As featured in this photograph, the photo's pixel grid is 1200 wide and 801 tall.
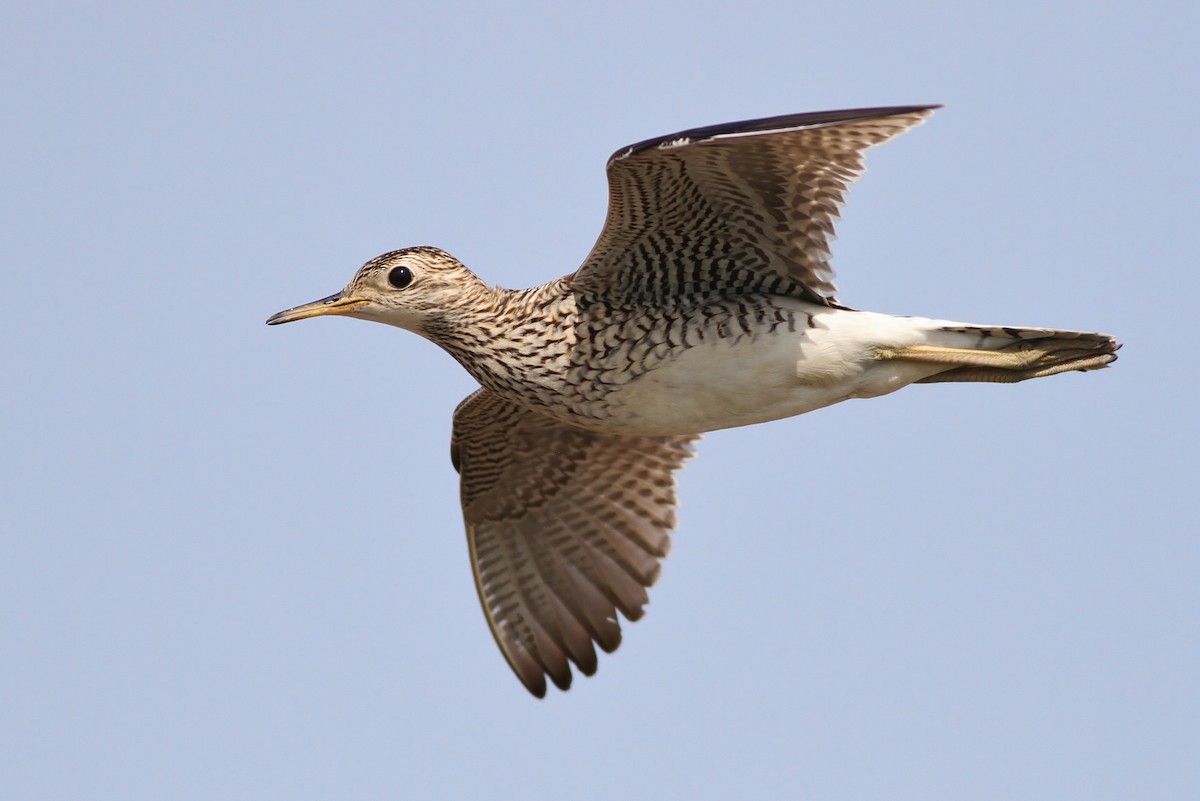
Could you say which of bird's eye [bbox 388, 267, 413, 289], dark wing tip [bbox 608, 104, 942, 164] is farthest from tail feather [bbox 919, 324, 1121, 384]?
bird's eye [bbox 388, 267, 413, 289]

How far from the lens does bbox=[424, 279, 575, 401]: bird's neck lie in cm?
1104

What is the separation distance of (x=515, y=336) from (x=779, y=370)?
1.74m

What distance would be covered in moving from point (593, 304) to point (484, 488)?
2.86m

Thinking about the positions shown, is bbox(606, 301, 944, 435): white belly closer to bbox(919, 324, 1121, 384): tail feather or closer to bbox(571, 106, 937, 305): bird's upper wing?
bbox(919, 324, 1121, 384): tail feather

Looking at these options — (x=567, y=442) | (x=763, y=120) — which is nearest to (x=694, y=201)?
(x=763, y=120)

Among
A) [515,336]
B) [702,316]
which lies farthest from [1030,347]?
[515,336]

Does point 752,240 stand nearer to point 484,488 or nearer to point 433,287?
point 433,287

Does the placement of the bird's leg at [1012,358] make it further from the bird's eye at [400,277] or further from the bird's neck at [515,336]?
the bird's eye at [400,277]

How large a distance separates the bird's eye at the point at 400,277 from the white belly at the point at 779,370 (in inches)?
65.1

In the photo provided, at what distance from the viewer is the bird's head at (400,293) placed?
448 inches

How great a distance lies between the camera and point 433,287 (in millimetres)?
11406

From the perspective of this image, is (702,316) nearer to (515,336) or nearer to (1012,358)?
(515,336)

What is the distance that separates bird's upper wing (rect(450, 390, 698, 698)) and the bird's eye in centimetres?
211

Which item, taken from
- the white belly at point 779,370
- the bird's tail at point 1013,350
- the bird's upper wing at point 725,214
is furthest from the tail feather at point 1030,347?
the bird's upper wing at point 725,214
